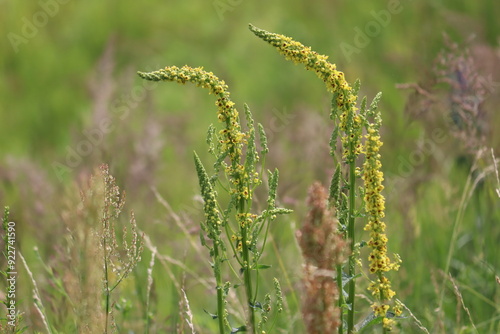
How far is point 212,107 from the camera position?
25.1ft

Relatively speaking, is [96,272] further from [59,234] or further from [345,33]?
[345,33]

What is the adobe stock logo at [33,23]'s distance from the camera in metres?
7.21

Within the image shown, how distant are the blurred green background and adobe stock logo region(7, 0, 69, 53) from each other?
0.02m

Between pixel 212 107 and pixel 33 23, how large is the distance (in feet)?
6.39

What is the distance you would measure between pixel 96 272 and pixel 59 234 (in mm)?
2232

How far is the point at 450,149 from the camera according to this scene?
5.18 meters

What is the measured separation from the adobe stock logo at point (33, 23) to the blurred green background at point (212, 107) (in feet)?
0.07

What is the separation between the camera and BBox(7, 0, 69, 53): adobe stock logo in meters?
7.21

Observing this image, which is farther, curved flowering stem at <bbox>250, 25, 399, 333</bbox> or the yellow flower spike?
curved flowering stem at <bbox>250, 25, 399, 333</bbox>

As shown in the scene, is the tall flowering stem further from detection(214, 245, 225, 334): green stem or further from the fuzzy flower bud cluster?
the fuzzy flower bud cluster

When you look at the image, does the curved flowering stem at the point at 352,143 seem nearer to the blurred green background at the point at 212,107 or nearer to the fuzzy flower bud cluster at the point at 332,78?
the fuzzy flower bud cluster at the point at 332,78

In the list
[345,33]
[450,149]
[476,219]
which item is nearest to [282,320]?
[476,219]

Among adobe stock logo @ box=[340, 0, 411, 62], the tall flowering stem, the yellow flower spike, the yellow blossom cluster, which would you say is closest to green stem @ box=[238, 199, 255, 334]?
the tall flowering stem

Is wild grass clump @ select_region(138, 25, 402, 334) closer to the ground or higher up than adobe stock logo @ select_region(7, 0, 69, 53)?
closer to the ground
